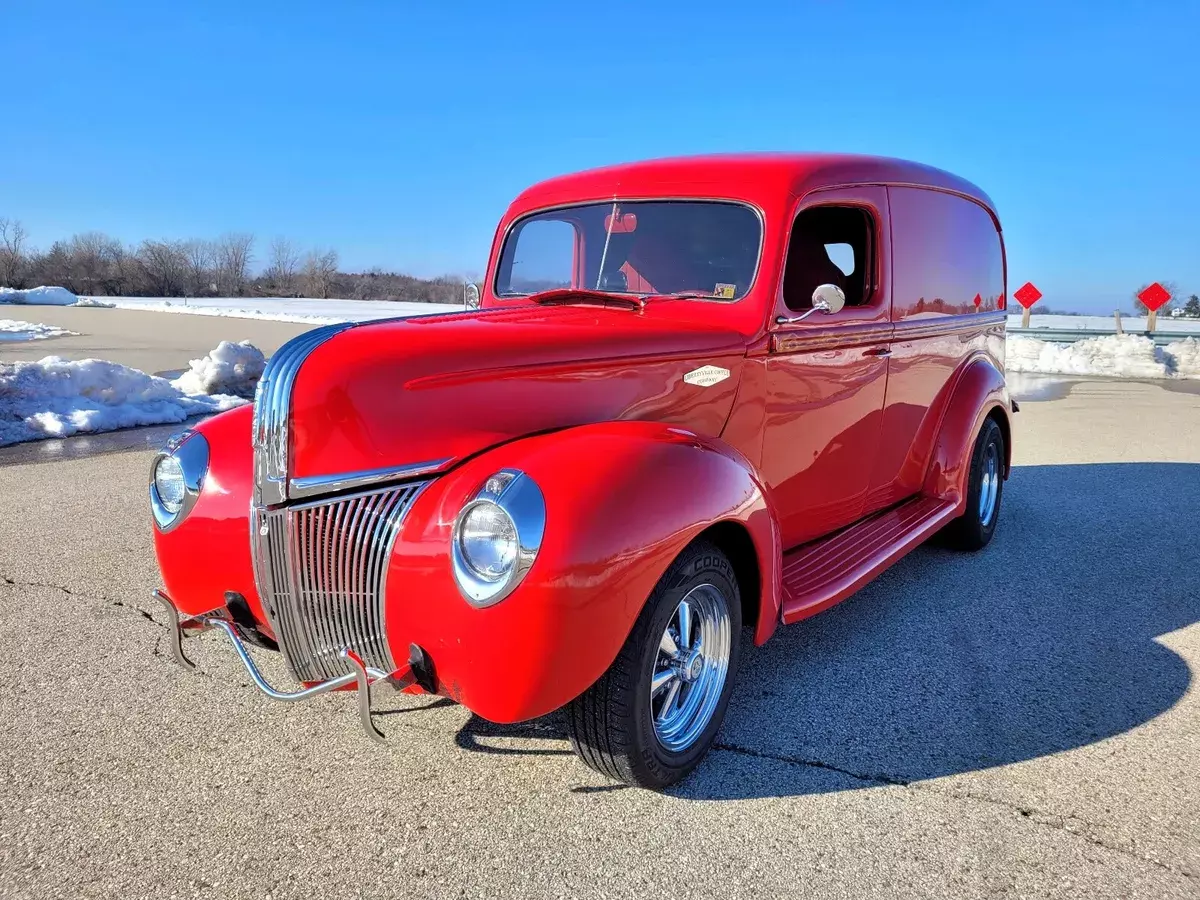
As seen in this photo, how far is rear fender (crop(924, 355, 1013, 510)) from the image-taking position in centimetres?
436

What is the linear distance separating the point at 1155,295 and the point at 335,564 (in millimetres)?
20911

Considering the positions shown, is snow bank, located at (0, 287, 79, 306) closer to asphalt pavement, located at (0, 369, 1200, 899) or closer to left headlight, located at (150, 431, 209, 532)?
asphalt pavement, located at (0, 369, 1200, 899)

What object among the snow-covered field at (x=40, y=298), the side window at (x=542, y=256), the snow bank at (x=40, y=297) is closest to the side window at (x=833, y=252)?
the side window at (x=542, y=256)

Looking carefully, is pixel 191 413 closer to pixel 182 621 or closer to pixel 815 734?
pixel 182 621

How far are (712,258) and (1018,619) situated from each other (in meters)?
2.19

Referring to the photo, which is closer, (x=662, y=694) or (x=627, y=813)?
(x=627, y=813)

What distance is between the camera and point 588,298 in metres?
3.35

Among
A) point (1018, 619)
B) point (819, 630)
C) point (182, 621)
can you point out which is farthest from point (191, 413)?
point (1018, 619)

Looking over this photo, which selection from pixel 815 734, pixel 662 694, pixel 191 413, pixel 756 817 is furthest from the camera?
pixel 191 413

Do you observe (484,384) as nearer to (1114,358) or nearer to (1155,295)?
(1114,358)

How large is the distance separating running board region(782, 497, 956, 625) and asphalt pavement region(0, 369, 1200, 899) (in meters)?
0.36

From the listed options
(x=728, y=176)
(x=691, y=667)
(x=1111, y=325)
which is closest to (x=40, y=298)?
(x=1111, y=325)

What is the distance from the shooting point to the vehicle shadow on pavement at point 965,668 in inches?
104

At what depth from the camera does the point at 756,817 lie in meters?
2.34
